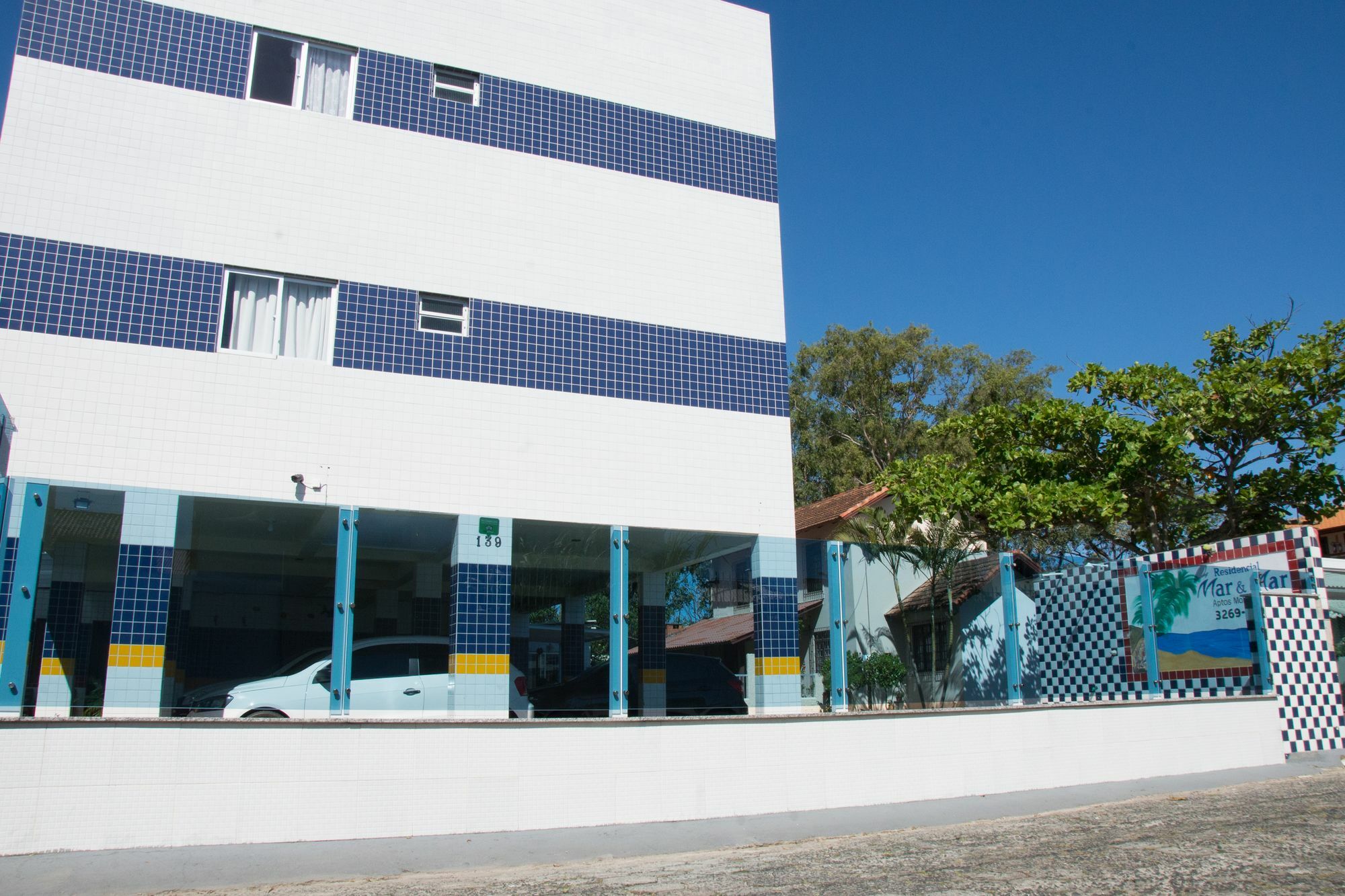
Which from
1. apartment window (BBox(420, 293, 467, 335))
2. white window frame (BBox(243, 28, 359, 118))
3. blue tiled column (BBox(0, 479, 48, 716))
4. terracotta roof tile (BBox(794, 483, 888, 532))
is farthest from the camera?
terracotta roof tile (BBox(794, 483, 888, 532))

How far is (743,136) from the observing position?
14.8m

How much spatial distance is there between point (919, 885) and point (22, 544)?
28.3ft

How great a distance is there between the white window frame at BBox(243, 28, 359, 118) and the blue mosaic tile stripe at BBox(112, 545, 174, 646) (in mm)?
5381

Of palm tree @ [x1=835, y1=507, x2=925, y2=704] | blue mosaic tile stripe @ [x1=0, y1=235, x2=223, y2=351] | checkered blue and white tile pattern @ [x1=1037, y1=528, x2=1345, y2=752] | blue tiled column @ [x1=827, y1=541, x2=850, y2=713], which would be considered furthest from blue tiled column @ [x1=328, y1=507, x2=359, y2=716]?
checkered blue and white tile pattern @ [x1=1037, y1=528, x2=1345, y2=752]

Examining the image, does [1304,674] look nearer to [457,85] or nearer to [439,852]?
[439,852]

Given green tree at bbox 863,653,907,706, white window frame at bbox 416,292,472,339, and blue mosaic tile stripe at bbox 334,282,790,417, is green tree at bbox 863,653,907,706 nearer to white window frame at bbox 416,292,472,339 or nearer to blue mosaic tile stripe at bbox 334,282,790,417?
blue mosaic tile stripe at bbox 334,282,790,417

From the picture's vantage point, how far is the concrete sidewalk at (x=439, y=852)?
22.5ft

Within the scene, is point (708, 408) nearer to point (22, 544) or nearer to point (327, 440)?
point (327, 440)

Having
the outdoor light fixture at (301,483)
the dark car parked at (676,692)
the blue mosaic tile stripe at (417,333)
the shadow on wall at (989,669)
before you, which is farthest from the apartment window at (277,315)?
the shadow on wall at (989,669)

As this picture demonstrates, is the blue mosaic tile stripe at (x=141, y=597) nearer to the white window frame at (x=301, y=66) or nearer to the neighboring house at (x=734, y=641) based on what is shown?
the white window frame at (x=301, y=66)

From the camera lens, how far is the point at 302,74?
12.3 metres

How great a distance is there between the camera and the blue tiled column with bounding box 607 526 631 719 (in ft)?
39.7

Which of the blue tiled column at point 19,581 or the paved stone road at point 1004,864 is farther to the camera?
the blue tiled column at point 19,581

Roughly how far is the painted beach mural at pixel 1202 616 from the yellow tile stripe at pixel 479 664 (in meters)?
8.50
